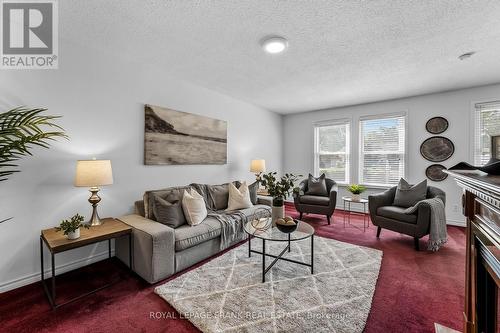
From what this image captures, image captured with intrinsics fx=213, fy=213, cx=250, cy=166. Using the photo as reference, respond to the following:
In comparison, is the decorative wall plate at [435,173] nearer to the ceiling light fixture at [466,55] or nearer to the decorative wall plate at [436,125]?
the decorative wall plate at [436,125]

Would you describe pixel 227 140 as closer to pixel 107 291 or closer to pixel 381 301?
pixel 107 291

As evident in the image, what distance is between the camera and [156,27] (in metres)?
2.04

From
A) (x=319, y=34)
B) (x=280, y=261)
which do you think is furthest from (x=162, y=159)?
(x=319, y=34)

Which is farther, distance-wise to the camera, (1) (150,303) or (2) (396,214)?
(2) (396,214)

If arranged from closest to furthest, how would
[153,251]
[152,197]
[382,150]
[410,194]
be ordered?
[153,251], [152,197], [410,194], [382,150]

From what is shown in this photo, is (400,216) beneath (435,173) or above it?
beneath

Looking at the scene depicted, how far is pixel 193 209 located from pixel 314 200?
7.77 feet

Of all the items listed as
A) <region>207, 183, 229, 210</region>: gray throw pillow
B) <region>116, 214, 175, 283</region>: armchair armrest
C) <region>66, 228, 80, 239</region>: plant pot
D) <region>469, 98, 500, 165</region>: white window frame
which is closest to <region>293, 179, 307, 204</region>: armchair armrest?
<region>207, 183, 229, 210</region>: gray throw pillow

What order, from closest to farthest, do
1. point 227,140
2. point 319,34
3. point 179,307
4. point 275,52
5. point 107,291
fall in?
point 179,307, point 107,291, point 319,34, point 275,52, point 227,140

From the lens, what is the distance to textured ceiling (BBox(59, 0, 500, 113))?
1.79 metres

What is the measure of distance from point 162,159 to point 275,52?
6.83ft

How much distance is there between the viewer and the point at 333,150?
524cm

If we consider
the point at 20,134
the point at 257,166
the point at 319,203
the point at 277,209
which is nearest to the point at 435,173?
the point at 319,203

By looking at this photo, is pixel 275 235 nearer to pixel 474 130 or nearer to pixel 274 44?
pixel 274 44
